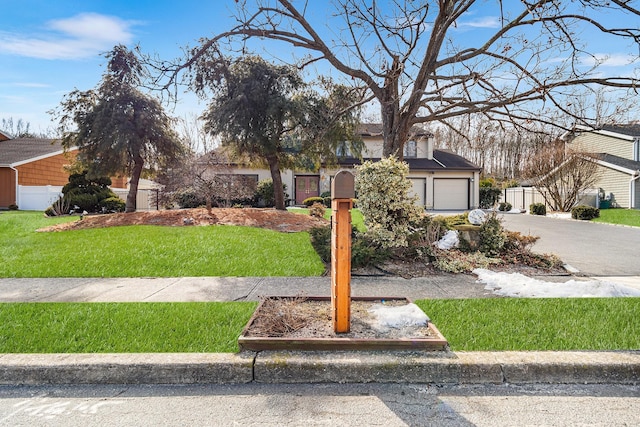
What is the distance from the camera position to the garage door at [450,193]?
24812mm

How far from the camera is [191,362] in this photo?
298cm

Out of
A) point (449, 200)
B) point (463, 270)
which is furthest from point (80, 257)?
point (449, 200)

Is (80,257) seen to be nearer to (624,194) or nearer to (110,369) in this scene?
(110,369)

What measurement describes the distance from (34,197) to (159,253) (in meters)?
18.2

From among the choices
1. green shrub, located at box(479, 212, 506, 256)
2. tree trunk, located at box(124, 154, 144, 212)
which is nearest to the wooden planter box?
green shrub, located at box(479, 212, 506, 256)

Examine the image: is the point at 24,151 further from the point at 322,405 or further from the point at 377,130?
the point at 322,405

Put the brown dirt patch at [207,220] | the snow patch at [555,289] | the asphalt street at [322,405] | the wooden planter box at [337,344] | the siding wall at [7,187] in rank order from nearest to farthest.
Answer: the asphalt street at [322,405] → the wooden planter box at [337,344] → the snow patch at [555,289] → the brown dirt patch at [207,220] → the siding wall at [7,187]

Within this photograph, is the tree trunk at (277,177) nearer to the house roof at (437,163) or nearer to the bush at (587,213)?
the house roof at (437,163)

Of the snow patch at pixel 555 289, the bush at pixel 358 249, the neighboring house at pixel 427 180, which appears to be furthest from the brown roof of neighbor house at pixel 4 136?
the snow patch at pixel 555 289

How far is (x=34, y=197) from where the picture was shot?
20.7 metres

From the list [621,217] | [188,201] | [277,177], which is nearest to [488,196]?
[621,217]

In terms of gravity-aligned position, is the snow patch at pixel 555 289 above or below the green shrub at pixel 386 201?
below

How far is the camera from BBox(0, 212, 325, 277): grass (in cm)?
665

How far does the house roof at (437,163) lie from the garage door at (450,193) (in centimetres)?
90
